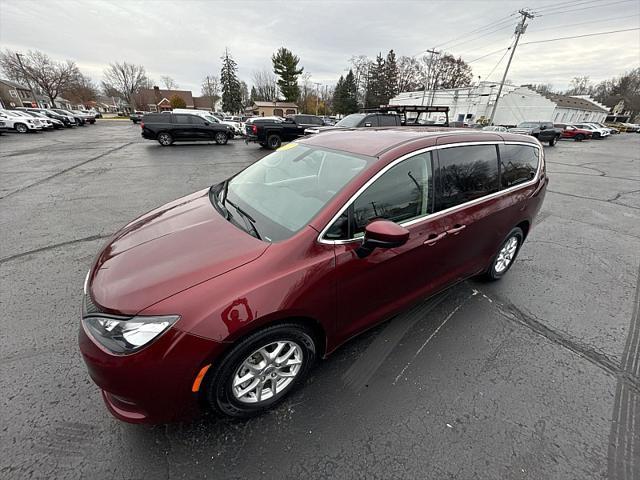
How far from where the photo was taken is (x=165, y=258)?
5.77ft

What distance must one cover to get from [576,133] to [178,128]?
1420 inches

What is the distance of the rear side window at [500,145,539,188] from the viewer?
3010 millimetres

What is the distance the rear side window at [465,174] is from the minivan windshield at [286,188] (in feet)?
2.44

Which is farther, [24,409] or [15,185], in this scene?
[15,185]

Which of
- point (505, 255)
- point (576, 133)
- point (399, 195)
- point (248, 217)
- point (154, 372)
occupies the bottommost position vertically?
point (505, 255)

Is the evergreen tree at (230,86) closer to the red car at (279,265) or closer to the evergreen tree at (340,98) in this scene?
the evergreen tree at (340,98)

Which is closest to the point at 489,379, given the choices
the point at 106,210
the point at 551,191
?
the point at 106,210

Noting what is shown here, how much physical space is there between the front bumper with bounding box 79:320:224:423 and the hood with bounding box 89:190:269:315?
22cm

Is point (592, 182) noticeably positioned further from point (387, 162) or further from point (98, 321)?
point (98, 321)

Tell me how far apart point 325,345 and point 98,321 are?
1370mm

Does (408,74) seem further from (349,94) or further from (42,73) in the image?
(42,73)

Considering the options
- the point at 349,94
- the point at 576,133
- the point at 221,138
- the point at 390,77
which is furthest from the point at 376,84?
the point at 221,138

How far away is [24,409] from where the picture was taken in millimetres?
1903

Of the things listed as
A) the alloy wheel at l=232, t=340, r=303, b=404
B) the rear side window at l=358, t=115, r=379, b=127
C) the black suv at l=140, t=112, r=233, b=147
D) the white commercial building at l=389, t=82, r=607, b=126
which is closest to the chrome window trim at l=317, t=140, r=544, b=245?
the alloy wheel at l=232, t=340, r=303, b=404
